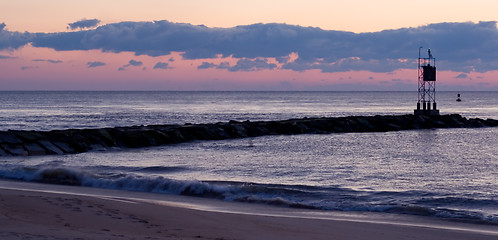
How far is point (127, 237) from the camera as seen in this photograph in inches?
386

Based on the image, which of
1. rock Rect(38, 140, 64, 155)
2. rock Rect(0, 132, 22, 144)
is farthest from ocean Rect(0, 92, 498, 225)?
rock Rect(0, 132, 22, 144)

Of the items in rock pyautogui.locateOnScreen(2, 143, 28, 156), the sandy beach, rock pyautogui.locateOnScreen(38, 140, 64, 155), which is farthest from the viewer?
rock pyautogui.locateOnScreen(38, 140, 64, 155)

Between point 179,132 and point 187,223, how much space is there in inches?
945

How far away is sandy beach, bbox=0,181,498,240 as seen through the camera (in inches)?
410

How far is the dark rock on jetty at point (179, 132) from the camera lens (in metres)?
28.7

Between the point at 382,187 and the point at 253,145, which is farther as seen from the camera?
the point at 253,145

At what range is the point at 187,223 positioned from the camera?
1179 cm

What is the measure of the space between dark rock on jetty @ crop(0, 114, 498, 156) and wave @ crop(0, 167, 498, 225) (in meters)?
8.03

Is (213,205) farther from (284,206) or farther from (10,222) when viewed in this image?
(10,222)

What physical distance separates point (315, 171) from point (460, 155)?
10625 millimetres

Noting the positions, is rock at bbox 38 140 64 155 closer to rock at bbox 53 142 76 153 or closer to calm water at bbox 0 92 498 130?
rock at bbox 53 142 76 153

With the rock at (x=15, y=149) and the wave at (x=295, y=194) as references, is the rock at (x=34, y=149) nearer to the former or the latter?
the rock at (x=15, y=149)

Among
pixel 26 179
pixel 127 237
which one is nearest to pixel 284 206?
pixel 127 237

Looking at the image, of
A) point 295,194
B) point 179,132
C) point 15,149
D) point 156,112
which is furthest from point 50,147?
point 156,112
